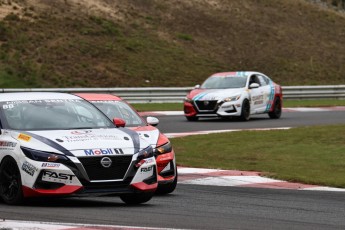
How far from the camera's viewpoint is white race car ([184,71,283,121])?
29969 millimetres

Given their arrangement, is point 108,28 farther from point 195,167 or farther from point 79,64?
point 195,167

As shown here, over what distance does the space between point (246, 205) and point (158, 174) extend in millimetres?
1259

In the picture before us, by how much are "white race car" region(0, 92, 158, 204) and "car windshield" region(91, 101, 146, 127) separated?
1299 millimetres

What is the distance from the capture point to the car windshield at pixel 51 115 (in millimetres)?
12203

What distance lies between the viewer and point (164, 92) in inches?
1638

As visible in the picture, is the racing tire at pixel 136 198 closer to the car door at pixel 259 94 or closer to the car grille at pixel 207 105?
the car grille at pixel 207 105

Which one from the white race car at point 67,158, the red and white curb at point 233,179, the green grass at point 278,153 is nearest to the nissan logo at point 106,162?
the white race car at point 67,158

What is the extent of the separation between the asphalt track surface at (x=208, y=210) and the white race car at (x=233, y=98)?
1518cm

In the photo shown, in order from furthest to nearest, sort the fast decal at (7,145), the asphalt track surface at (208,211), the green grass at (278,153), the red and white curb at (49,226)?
the green grass at (278,153) → the fast decal at (7,145) → the asphalt track surface at (208,211) → the red and white curb at (49,226)

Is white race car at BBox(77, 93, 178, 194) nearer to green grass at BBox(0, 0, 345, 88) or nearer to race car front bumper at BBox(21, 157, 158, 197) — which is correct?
race car front bumper at BBox(21, 157, 158, 197)

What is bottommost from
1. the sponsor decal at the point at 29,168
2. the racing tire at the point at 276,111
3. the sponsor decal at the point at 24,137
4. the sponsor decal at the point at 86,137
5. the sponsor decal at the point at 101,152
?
the racing tire at the point at 276,111

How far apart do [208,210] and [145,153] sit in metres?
0.90

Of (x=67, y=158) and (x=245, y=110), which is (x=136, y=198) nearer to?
(x=67, y=158)

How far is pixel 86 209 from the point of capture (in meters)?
11.5
